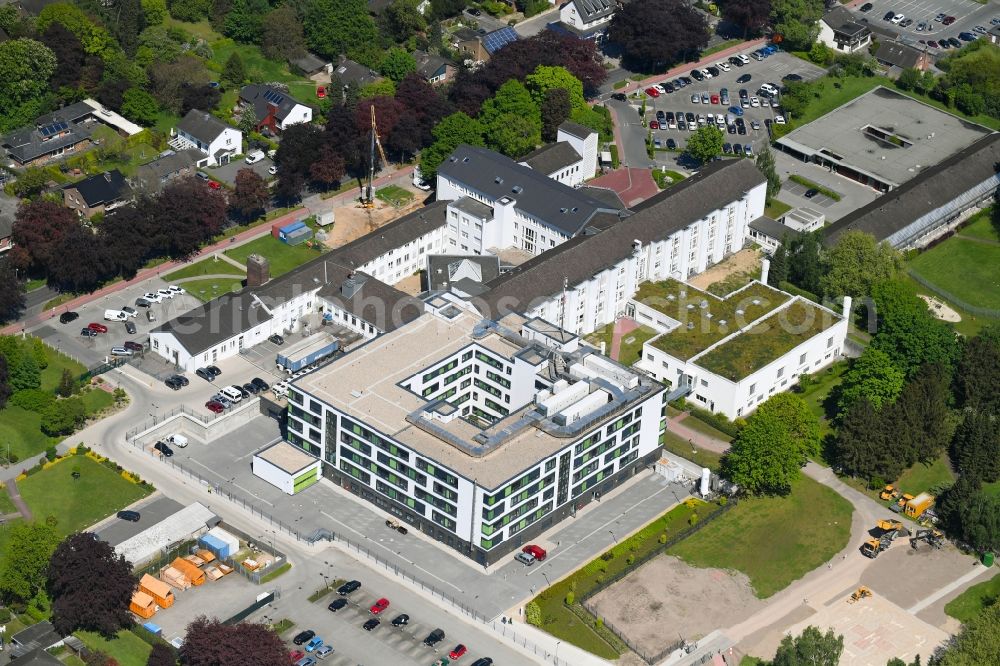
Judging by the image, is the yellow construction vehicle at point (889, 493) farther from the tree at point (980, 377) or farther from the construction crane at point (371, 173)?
the construction crane at point (371, 173)

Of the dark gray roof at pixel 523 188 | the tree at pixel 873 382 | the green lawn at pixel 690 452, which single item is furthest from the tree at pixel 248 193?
the tree at pixel 873 382

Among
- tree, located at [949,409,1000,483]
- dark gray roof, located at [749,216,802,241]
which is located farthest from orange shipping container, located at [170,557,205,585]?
dark gray roof, located at [749,216,802,241]

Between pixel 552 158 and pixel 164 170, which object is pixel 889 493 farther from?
pixel 164 170

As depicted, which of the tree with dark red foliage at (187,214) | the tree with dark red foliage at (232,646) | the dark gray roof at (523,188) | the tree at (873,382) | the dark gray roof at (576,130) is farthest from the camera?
the dark gray roof at (576,130)

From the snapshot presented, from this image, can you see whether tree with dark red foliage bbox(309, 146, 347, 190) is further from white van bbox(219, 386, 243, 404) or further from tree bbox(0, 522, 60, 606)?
tree bbox(0, 522, 60, 606)

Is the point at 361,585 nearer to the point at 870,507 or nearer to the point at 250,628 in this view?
the point at 250,628

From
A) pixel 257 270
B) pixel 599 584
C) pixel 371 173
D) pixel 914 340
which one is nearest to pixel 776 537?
pixel 599 584

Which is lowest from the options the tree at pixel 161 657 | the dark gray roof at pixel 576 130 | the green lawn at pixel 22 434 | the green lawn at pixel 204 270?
the tree at pixel 161 657
